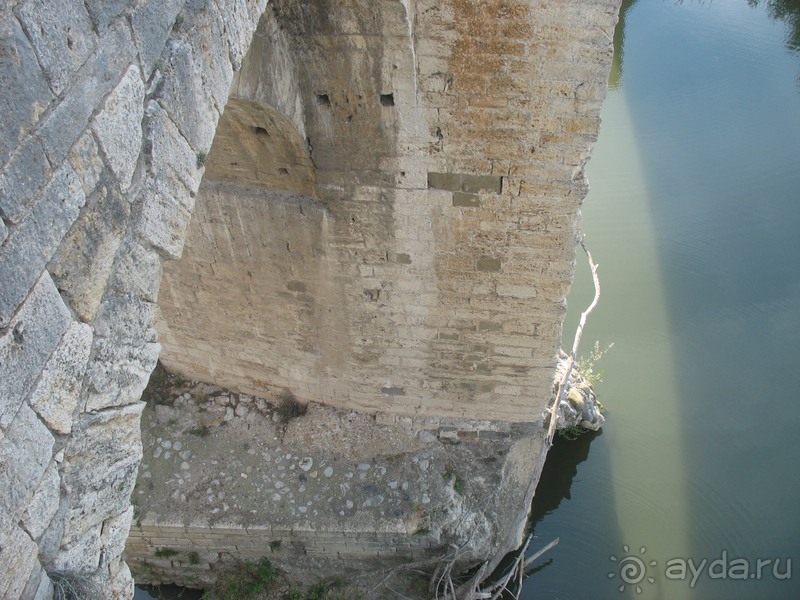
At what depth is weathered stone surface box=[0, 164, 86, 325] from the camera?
3.42 ft

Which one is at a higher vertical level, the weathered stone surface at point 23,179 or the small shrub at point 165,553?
the weathered stone surface at point 23,179

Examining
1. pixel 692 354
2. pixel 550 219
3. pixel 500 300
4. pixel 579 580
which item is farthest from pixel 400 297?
pixel 692 354

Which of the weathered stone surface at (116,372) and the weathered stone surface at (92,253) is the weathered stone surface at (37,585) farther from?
the weathered stone surface at (92,253)

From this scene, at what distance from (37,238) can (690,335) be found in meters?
6.17

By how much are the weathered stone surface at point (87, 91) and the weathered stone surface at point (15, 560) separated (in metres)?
0.73

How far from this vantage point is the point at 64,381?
1.22 metres

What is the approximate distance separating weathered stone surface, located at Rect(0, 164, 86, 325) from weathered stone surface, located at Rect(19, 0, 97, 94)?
185mm

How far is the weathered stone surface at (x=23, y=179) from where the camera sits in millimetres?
1019

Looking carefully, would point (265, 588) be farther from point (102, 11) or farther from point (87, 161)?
point (102, 11)

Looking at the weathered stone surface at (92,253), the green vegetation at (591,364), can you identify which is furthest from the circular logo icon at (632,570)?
the weathered stone surface at (92,253)

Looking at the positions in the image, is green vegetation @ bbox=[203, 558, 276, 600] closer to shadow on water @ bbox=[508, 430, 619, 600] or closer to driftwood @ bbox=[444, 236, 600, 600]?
driftwood @ bbox=[444, 236, 600, 600]

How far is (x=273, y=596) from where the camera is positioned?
4.05 metres

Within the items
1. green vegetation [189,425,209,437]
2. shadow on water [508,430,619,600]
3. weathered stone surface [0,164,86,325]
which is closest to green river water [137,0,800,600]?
shadow on water [508,430,619,600]

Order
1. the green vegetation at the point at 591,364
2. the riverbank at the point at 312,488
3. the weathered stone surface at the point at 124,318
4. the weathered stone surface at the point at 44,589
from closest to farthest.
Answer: the weathered stone surface at the point at 44,589 < the weathered stone surface at the point at 124,318 < the riverbank at the point at 312,488 < the green vegetation at the point at 591,364
